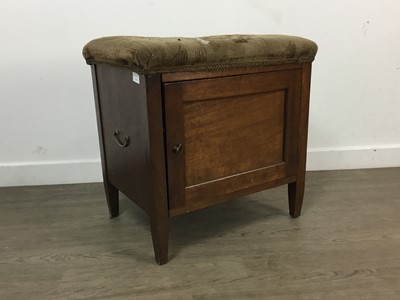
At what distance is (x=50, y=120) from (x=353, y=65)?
1.18 metres

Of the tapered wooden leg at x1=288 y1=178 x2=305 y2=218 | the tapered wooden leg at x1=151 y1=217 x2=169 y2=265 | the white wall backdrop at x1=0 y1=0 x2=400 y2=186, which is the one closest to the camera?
the tapered wooden leg at x1=151 y1=217 x2=169 y2=265

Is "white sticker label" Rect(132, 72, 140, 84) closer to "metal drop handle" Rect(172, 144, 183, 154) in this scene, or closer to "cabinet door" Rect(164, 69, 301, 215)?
"cabinet door" Rect(164, 69, 301, 215)

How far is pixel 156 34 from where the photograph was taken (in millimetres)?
1448

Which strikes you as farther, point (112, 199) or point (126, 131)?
point (112, 199)

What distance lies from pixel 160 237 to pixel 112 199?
33 centimetres

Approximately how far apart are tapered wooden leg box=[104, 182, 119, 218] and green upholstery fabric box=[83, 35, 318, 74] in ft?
1.26

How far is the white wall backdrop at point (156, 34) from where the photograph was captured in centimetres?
141

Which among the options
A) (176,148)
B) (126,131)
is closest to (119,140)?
(126,131)

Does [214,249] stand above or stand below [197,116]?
below

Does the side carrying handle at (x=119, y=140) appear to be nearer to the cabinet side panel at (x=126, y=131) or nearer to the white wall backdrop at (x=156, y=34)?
the cabinet side panel at (x=126, y=131)

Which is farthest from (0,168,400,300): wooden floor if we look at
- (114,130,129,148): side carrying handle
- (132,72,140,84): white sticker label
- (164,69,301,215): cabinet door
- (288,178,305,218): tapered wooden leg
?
(132,72,140,84): white sticker label

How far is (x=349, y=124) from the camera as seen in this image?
163 centimetres

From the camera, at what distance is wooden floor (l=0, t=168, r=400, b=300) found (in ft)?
3.05

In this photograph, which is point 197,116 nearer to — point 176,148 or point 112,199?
point 176,148
